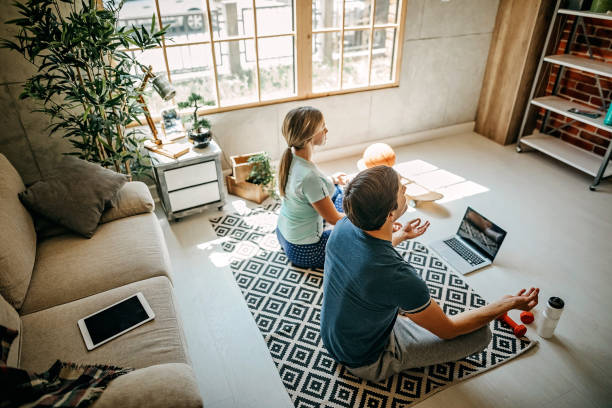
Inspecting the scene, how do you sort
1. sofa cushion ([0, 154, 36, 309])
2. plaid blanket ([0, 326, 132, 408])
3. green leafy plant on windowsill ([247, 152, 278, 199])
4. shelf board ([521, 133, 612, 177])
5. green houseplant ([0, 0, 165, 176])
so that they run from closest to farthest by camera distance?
plaid blanket ([0, 326, 132, 408]) → sofa cushion ([0, 154, 36, 309]) → green houseplant ([0, 0, 165, 176]) → green leafy plant on windowsill ([247, 152, 278, 199]) → shelf board ([521, 133, 612, 177])

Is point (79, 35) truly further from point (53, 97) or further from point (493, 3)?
point (493, 3)

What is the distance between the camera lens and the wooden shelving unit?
3.52 meters

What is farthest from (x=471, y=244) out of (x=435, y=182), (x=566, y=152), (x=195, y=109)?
(x=195, y=109)

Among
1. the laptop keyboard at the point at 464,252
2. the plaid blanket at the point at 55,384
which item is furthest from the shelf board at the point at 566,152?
the plaid blanket at the point at 55,384

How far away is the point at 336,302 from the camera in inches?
71.4

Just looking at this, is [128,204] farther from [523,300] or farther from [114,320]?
[523,300]

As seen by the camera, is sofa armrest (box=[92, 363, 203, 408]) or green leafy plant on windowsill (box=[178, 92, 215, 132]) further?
green leafy plant on windowsill (box=[178, 92, 215, 132])

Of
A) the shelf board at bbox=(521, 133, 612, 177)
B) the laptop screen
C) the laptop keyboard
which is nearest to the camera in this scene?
the laptop screen

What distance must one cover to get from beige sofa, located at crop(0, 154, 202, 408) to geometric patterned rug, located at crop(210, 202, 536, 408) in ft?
2.03

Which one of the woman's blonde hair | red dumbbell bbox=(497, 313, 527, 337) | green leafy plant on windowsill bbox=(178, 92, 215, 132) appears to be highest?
the woman's blonde hair

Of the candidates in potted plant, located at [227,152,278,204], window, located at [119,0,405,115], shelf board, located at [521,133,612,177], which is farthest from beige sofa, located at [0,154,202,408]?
shelf board, located at [521,133,612,177]

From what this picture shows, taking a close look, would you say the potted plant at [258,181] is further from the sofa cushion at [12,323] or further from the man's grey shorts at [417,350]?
the sofa cushion at [12,323]

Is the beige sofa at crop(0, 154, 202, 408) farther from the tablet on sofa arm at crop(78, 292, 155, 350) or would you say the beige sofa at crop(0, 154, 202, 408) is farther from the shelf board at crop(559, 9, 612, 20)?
the shelf board at crop(559, 9, 612, 20)

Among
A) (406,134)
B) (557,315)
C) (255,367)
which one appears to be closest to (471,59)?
(406,134)
